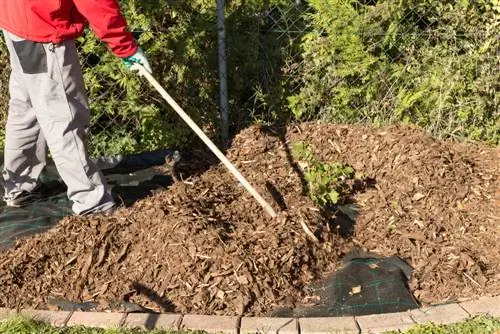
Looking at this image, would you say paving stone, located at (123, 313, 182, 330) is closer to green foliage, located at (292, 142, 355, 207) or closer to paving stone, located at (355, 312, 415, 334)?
paving stone, located at (355, 312, 415, 334)

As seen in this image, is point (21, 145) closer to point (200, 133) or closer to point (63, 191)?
point (63, 191)

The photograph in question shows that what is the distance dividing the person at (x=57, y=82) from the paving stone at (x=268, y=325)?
137 cm

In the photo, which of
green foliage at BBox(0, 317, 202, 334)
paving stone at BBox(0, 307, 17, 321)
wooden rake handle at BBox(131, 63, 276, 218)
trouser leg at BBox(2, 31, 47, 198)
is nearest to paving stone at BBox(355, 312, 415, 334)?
green foliage at BBox(0, 317, 202, 334)

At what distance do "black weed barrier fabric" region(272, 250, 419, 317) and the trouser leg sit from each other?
6.71 feet

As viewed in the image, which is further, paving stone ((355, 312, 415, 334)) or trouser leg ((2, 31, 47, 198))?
trouser leg ((2, 31, 47, 198))

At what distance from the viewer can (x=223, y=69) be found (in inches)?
195

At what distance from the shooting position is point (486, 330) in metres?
3.07

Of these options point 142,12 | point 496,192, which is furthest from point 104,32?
point 496,192

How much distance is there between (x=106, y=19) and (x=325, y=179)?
1.70 metres

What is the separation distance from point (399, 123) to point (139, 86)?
212 cm

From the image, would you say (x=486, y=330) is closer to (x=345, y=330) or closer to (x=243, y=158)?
(x=345, y=330)

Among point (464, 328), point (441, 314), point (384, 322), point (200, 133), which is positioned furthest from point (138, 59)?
point (464, 328)

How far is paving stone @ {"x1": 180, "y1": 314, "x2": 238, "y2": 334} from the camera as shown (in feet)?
10.1

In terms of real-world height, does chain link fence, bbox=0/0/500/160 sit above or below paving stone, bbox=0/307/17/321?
above
